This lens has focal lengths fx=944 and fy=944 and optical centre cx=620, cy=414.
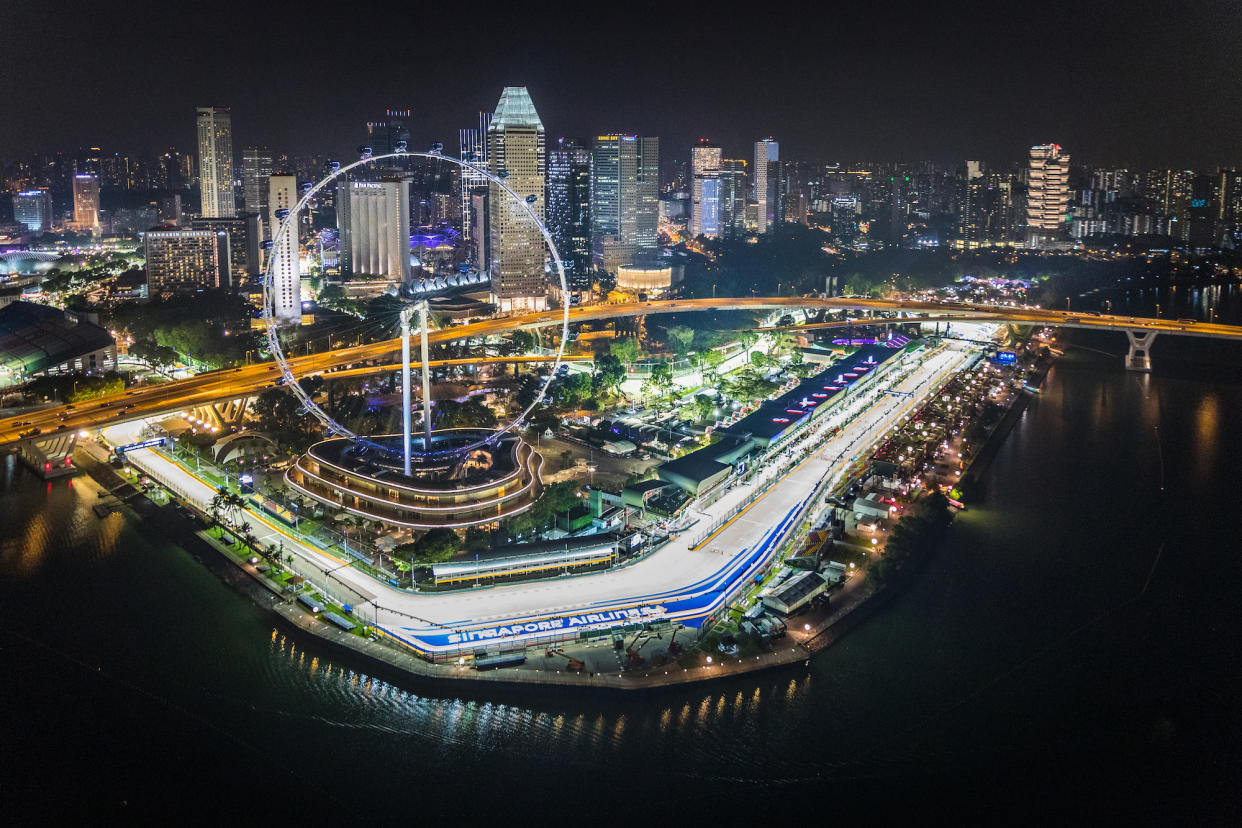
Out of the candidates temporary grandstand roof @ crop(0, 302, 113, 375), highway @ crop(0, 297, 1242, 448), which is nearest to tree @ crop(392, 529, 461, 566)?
highway @ crop(0, 297, 1242, 448)

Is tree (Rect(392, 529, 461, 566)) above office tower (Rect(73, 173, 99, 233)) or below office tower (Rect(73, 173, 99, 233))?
below

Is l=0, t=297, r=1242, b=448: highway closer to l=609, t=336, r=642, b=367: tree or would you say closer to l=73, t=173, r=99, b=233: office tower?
l=609, t=336, r=642, b=367: tree

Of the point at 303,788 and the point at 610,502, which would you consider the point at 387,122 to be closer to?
the point at 610,502

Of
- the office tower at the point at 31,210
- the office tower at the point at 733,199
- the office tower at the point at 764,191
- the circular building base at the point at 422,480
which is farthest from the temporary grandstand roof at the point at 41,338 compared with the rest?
the office tower at the point at 764,191

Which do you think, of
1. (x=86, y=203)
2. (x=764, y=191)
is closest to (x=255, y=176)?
(x=86, y=203)

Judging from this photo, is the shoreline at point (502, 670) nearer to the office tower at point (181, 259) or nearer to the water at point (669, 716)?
the water at point (669, 716)

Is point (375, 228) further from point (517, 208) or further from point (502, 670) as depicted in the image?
point (502, 670)
